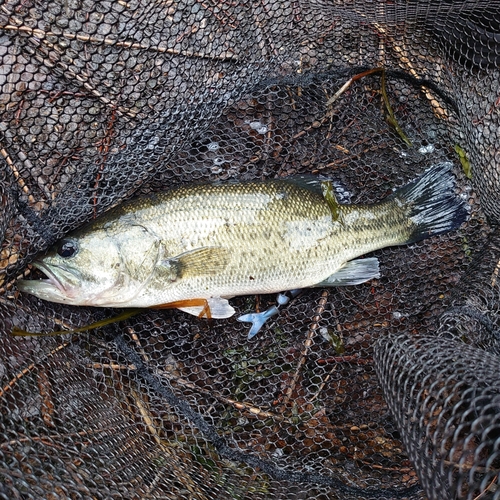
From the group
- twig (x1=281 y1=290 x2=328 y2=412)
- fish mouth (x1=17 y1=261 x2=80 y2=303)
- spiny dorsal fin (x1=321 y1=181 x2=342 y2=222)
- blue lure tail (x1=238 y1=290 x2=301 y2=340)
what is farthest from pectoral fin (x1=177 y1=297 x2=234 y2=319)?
spiny dorsal fin (x1=321 y1=181 x2=342 y2=222)

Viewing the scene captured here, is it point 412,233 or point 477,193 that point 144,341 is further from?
point 477,193

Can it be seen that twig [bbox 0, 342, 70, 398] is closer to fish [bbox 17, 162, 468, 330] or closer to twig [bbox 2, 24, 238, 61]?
fish [bbox 17, 162, 468, 330]

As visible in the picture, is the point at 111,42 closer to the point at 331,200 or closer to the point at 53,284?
the point at 53,284

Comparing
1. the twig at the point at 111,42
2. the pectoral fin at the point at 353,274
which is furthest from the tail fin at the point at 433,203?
the twig at the point at 111,42

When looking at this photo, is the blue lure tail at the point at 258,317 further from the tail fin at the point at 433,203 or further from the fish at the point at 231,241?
the tail fin at the point at 433,203

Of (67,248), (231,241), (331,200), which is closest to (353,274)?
(331,200)

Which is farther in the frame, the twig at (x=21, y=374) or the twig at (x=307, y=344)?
the twig at (x=307, y=344)
